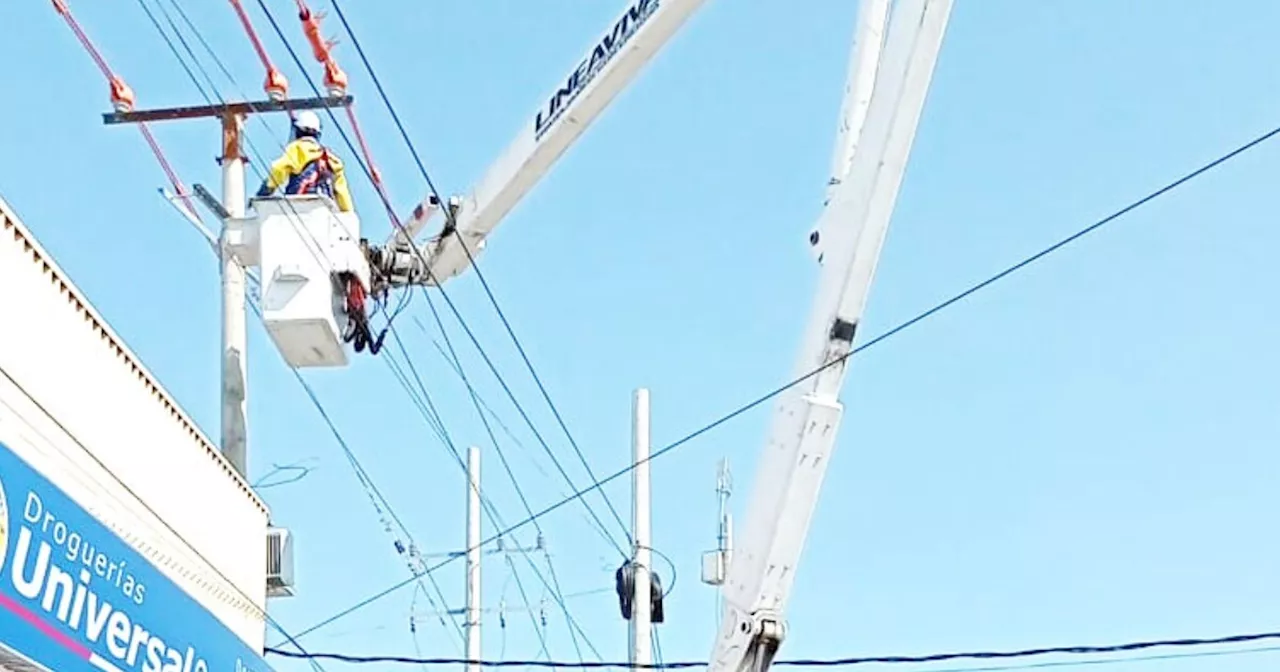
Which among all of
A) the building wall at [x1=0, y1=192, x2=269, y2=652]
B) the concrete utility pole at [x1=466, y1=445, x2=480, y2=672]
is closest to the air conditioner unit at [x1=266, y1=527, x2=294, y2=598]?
the building wall at [x1=0, y1=192, x2=269, y2=652]

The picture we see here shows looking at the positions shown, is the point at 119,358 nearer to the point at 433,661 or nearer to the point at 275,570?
the point at 275,570

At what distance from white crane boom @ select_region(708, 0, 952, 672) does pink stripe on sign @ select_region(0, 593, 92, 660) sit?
4018 mm

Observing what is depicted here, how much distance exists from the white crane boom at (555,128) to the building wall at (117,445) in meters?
2.66

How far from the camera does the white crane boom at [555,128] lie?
48.2 feet

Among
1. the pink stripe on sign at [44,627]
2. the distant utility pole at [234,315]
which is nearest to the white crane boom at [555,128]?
the distant utility pole at [234,315]

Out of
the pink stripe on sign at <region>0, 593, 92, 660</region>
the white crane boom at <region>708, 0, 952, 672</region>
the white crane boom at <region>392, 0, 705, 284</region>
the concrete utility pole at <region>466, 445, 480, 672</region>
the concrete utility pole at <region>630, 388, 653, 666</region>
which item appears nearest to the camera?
the pink stripe on sign at <region>0, 593, 92, 660</region>

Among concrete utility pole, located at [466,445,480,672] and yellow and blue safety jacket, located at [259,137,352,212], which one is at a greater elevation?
concrete utility pole, located at [466,445,480,672]

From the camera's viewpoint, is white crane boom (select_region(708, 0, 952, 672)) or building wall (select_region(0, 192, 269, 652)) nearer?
building wall (select_region(0, 192, 269, 652))

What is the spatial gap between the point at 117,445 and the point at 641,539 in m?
12.8

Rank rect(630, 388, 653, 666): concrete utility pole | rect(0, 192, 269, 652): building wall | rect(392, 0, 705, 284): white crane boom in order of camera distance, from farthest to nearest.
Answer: rect(630, 388, 653, 666): concrete utility pole
rect(392, 0, 705, 284): white crane boom
rect(0, 192, 269, 652): building wall

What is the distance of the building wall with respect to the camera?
10297 mm

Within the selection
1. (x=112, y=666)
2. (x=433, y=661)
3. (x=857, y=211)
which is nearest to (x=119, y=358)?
(x=112, y=666)

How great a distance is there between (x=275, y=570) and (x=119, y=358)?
3728 millimetres

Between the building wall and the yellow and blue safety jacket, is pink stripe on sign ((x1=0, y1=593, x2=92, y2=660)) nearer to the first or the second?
the building wall
